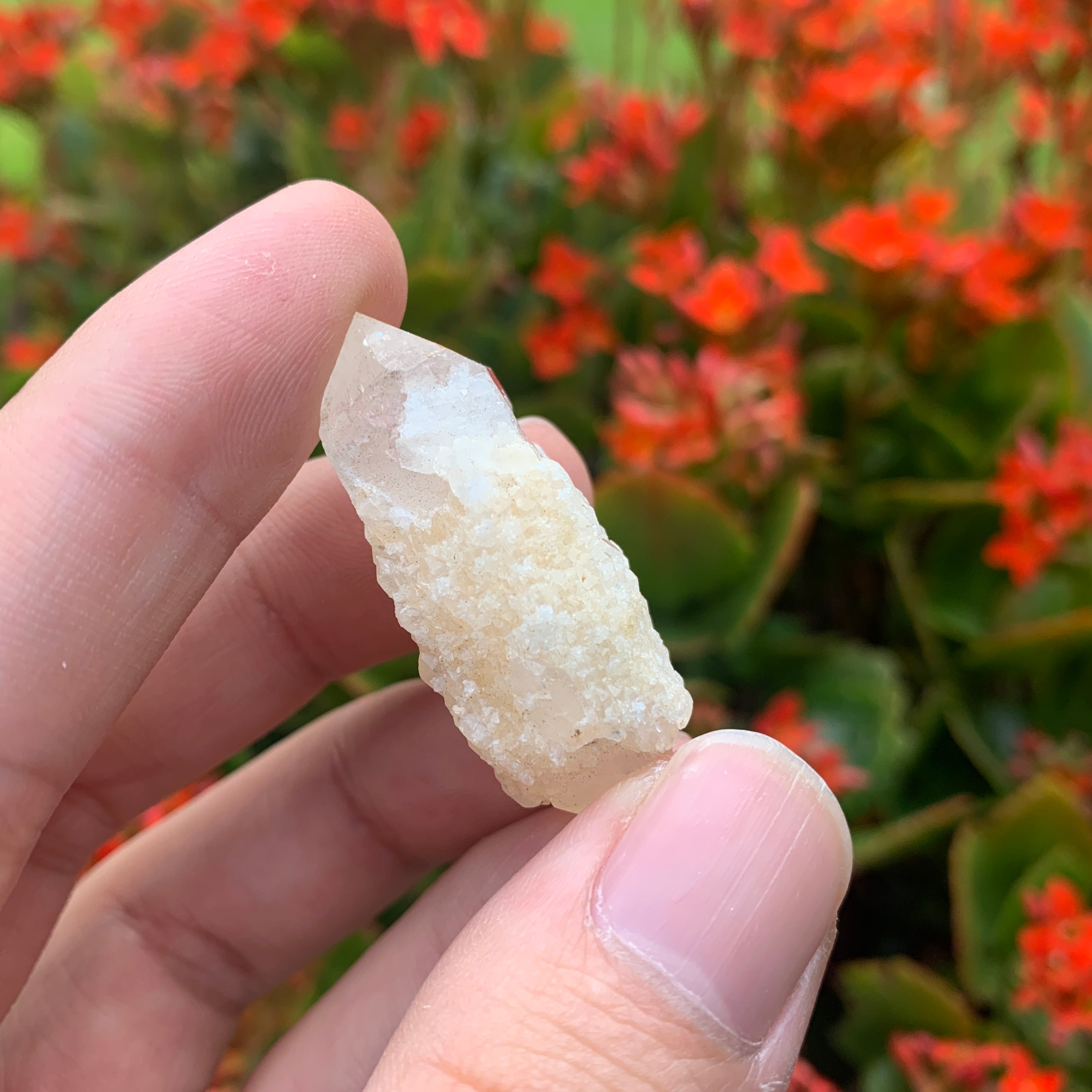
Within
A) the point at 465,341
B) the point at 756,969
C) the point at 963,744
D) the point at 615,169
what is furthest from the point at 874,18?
the point at 756,969

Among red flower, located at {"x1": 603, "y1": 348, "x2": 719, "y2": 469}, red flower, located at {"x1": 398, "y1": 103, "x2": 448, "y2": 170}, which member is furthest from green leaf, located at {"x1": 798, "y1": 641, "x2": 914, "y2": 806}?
red flower, located at {"x1": 398, "y1": 103, "x2": 448, "y2": 170}

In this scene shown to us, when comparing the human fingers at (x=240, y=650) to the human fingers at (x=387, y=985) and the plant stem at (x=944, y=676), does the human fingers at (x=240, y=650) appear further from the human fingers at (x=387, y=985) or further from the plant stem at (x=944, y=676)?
the plant stem at (x=944, y=676)

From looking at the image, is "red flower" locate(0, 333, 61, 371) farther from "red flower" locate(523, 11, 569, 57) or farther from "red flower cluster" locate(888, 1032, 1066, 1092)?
"red flower cluster" locate(888, 1032, 1066, 1092)

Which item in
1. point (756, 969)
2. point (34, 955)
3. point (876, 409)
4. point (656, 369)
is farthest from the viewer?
point (876, 409)

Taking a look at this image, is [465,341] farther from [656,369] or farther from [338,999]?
[338,999]

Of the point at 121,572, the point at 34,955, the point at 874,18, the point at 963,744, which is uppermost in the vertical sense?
the point at 874,18

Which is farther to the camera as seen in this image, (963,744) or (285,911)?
(963,744)

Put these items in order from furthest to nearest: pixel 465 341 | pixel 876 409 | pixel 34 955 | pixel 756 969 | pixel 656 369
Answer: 1. pixel 465 341
2. pixel 876 409
3. pixel 656 369
4. pixel 34 955
5. pixel 756 969

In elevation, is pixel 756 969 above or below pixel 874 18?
below
